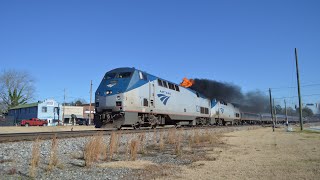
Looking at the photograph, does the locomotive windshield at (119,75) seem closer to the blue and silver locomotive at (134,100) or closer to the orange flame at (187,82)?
the blue and silver locomotive at (134,100)

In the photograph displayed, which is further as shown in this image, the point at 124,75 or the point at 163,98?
the point at 163,98

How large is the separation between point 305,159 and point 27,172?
377 inches

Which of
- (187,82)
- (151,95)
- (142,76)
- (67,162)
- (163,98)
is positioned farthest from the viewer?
(187,82)

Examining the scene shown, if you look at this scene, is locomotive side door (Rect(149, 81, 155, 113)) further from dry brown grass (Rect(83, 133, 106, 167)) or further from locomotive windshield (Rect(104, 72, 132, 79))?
dry brown grass (Rect(83, 133, 106, 167))

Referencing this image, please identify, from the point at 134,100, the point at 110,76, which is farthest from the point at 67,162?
the point at 110,76

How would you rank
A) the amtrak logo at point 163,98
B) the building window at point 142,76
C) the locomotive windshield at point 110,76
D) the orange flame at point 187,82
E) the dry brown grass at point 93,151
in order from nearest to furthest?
the dry brown grass at point 93,151
the locomotive windshield at point 110,76
the building window at point 142,76
the amtrak logo at point 163,98
the orange flame at point 187,82

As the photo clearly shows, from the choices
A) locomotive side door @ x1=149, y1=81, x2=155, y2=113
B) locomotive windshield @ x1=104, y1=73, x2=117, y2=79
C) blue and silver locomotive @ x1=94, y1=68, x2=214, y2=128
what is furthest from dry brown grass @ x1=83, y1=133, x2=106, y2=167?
locomotive side door @ x1=149, y1=81, x2=155, y2=113

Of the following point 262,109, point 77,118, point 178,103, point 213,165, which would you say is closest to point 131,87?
point 178,103

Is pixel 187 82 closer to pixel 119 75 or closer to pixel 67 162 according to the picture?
pixel 119 75

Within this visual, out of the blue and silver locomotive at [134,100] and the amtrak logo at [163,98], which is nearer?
the blue and silver locomotive at [134,100]

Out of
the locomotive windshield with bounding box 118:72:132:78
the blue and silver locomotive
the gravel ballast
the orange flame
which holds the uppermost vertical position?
the orange flame

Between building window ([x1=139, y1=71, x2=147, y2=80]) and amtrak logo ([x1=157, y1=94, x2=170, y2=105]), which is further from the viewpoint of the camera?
amtrak logo ([x1=157, y1=94, x2=170, y2=105])

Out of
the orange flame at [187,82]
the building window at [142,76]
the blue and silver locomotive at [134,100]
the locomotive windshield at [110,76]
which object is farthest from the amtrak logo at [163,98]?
the orange flame at [187,82]

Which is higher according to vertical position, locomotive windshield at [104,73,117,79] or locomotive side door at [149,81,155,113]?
locomotive windshield at [104,73,117,79]
